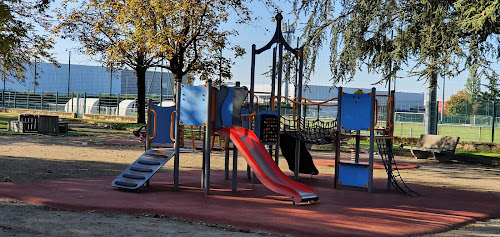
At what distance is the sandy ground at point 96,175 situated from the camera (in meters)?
6.68

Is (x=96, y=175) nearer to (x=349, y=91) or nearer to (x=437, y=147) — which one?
(x=437, y=147)

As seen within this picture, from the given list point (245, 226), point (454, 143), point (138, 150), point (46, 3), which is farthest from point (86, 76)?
point (245, 226)

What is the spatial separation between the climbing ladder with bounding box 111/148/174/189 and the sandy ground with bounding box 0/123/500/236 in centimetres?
168

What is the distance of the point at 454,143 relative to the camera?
59.2 ft

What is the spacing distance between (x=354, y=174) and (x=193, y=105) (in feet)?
10.9

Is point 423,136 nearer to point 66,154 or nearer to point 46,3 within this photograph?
point 66,154

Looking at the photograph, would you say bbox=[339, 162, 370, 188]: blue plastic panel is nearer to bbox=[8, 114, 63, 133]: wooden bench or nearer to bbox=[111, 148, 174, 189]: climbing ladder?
bbox=[111, 148, 174, 189]: climbing ladder

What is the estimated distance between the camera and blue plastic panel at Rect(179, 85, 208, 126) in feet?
33.4

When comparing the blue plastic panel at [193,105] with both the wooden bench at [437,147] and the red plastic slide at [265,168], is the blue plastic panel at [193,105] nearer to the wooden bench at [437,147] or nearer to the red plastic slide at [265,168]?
the red plastic slide at [265,168]

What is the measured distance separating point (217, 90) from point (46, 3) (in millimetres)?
12972

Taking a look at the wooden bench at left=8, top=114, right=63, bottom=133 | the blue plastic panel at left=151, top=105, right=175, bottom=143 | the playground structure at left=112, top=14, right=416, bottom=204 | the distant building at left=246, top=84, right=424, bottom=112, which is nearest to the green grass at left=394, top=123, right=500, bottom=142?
the distant building at left=246, top=84, right=424, bottom=112

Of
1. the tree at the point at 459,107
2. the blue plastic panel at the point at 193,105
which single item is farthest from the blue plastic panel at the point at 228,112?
the tree at the point at 459,107

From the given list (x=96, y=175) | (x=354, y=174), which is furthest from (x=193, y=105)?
(x=354, y=174)

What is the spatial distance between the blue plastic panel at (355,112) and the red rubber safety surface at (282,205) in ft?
3.94
